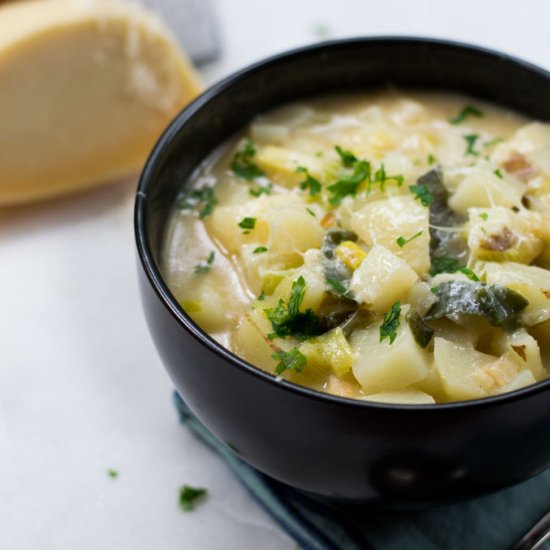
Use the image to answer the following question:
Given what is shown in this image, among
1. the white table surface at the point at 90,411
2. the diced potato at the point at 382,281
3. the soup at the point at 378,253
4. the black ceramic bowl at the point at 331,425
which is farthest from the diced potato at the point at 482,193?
the white table surface at the point at 90,411

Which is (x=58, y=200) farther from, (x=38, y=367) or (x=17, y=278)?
(x=38, y=367)

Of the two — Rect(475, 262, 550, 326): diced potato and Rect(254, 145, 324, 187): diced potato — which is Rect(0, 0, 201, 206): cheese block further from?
Rect(475, 262, 550, 326): diced potato

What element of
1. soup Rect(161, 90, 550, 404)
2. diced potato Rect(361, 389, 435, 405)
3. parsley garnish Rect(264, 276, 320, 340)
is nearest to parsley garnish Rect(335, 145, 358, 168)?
soup Rect(161, 90, 550, 404)

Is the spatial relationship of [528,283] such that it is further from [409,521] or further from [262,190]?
[262,190]

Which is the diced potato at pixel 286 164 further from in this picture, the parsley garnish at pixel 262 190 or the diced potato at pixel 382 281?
the diced potato at pixel 382 281

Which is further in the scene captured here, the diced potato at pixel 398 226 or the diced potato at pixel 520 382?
the diced potato at pixel 398 226

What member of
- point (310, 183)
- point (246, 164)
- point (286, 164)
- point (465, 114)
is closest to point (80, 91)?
point (246, 164)

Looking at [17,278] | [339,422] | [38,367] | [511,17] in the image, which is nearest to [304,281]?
[339,422]
